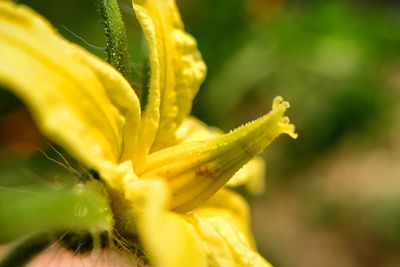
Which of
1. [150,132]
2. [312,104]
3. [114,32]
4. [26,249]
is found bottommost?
[312,104]

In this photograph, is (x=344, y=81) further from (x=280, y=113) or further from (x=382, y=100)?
(x=280, y=113)

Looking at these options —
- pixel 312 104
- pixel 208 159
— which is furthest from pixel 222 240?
pixel 312 104

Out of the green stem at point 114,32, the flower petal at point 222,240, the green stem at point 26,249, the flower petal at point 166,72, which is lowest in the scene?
the green stem at point 26,249

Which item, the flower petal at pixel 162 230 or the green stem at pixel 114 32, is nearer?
the flower petal at pixel 162 230

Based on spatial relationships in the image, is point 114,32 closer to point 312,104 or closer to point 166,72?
point 166,72

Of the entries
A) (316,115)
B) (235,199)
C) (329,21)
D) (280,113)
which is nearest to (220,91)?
(316,115)

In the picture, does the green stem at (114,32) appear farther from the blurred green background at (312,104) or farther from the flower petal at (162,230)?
the blurred green background at (312,104)

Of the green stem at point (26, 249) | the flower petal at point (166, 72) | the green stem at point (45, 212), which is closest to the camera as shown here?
the green stem at point (45, 212)

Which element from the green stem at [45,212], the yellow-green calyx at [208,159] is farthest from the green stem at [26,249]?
the yellow-green calyx at [208,159]
